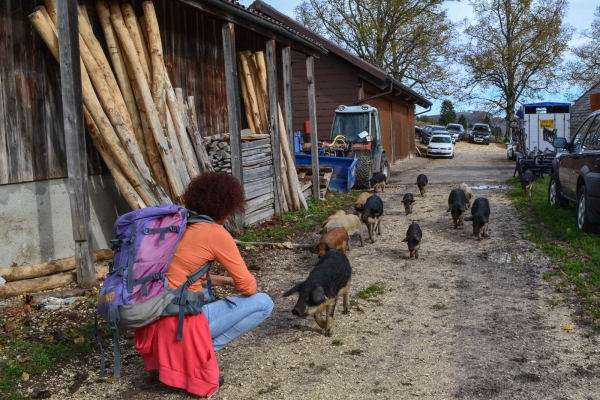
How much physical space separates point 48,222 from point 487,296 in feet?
17.3

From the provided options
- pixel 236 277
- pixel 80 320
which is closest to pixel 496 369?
pixel 236 277

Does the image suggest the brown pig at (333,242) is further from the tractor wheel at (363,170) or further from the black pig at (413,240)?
the tractor wheel at (363,170)

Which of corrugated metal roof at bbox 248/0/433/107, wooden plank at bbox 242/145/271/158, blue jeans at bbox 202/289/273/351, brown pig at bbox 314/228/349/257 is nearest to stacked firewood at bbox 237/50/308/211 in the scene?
wooden plank at bbox 242/145/271/158

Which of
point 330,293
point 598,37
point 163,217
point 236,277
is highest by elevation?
point 598,37

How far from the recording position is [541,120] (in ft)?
83.9

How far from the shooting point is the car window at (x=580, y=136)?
1115 cm

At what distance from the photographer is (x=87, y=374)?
4895 millimetres

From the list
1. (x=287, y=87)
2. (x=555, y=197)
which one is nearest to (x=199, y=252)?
(x=287, y=87)

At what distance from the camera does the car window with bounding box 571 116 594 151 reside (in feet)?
36.6

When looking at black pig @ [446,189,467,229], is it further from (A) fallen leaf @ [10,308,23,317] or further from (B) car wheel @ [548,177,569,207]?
(A) fallen leaf @ [10,308,23,317]

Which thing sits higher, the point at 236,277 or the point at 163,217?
the point at 163,217

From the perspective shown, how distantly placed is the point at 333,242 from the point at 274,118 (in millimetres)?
4728

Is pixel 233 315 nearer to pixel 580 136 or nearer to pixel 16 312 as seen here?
pixel 16 312

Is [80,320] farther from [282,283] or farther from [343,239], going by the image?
[343,239]
